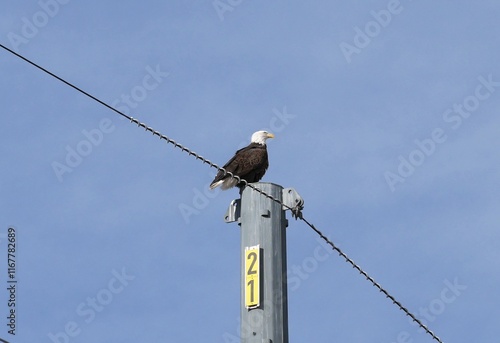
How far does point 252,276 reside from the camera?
18.1ft

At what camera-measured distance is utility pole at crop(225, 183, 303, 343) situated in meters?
5.37

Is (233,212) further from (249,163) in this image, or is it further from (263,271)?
(249,163)

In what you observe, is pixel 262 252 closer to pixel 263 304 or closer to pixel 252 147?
pixel 263 304

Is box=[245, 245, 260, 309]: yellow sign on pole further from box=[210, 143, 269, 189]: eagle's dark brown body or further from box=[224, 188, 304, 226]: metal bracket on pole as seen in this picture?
box=[210, 143, 269, 189]: eagle's dark brown body

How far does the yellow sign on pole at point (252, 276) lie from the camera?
216 inches

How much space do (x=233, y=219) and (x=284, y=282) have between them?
2.27 feet

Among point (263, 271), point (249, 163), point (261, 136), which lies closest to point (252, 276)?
point (263, 271)

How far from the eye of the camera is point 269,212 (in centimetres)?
580

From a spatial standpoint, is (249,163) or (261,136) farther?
(261,136)

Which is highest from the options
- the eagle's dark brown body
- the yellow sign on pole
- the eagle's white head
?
the eagle's white head

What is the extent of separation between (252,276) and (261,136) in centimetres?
645

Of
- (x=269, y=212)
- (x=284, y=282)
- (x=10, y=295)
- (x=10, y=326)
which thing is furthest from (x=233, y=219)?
(x=10, y=295)

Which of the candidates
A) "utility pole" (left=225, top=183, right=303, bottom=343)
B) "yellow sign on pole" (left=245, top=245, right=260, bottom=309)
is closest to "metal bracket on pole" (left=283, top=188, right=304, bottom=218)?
"utility pole" (left=225, top=183, right=303, bottom=343)

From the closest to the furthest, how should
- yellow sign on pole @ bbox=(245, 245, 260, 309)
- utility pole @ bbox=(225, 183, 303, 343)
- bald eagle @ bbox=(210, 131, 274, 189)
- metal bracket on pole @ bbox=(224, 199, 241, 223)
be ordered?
utility pole @ bbox=(225, 183, 303, 343)
yellow sign on pole @ bbox=(245, 245, 260, 309)
metal bracket on pole @ bbox=(224, 199, 241, 223)
bald eagle @ bbox=(210, 131, 274, 189)
